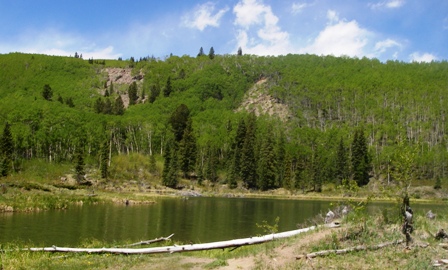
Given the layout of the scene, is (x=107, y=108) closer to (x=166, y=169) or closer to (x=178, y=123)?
(x=178, y=123)

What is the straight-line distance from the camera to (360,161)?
13550cm

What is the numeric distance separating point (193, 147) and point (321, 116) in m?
82.4

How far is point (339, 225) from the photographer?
60.6 feet

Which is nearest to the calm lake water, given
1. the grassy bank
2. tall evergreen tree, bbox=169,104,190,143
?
the grassy bank

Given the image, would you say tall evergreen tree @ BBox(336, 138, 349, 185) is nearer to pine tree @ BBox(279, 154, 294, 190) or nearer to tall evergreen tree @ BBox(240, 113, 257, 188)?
pine tree @ BBox(279, 154, 294, 190)

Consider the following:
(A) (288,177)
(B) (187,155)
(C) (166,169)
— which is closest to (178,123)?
(B) (187,155)

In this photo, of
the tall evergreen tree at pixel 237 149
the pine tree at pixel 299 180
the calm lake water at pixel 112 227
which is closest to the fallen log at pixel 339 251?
the calm lake water at pixel 112 227

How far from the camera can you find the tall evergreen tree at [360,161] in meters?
134

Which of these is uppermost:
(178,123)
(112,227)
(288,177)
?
(178,123)

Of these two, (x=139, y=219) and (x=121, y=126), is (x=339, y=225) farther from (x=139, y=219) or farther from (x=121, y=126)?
(x=121, y=126)

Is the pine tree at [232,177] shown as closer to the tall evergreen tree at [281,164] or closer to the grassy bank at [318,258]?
the tall evergreen tree at [281,164]

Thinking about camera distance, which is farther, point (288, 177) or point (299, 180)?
point (299, 180)

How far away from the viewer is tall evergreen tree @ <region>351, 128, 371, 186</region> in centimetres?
13425

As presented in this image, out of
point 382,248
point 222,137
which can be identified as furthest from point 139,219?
point 222,137
